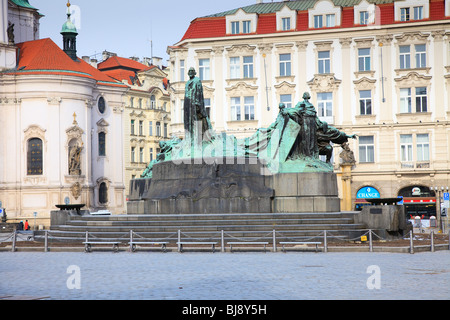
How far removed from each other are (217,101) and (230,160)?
92.3ft

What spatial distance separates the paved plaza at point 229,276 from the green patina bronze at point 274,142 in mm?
6006

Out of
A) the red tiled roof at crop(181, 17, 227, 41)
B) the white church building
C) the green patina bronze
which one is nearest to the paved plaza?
the green patina bronze

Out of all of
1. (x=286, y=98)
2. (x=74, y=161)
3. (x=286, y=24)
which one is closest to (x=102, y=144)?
(x=74, y=161)

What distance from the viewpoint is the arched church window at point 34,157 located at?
2589 inches

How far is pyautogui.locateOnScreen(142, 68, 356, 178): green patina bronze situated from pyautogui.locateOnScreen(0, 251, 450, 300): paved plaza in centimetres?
601

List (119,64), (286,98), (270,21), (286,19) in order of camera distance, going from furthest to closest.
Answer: (119,64) < (270,21) < (286,19) < (286,98)

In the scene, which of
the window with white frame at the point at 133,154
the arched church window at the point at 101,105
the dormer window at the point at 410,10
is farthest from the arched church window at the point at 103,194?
the dormer window at the point at 410,10

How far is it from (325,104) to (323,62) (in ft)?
9.71

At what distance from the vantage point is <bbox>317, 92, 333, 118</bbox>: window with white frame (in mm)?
51969

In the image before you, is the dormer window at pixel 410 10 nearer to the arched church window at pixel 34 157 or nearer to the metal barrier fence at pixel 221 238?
the metal barrier fence at pixel 221 238

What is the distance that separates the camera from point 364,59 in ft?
169

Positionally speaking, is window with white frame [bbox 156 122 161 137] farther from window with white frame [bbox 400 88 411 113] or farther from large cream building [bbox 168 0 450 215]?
window with white frame [bbox 400 88 411 113]

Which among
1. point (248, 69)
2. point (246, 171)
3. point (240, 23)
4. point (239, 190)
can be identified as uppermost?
point (240, 23)

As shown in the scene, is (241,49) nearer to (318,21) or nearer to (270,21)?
(270,21)
